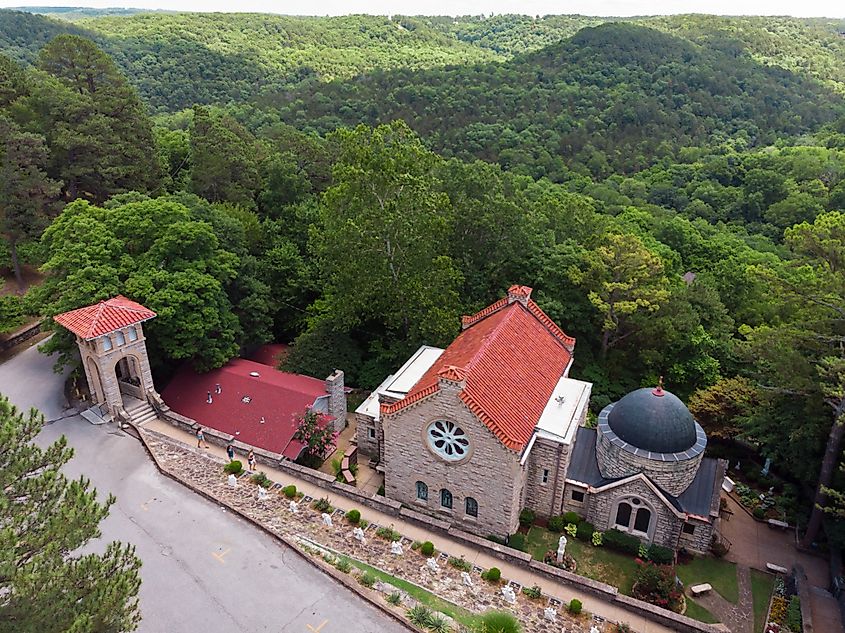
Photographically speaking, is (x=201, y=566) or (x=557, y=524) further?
(x=557, y=524)

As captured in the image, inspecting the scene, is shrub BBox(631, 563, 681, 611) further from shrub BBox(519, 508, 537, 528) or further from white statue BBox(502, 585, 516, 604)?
white statue BBox(502, 585, 516, 604)

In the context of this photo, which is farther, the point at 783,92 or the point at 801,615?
the point at 783,92

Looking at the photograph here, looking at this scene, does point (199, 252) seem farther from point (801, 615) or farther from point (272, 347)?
point (801, 615)

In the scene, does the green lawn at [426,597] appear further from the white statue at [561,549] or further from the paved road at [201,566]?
the white statue at [561,549]

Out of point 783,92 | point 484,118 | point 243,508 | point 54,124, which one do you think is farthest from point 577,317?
point 783,92

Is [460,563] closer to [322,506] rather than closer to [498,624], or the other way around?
[498,624]

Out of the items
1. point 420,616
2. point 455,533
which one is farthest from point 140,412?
point 420,616
